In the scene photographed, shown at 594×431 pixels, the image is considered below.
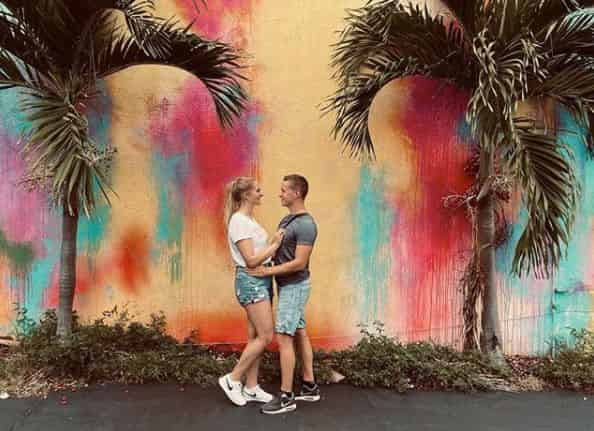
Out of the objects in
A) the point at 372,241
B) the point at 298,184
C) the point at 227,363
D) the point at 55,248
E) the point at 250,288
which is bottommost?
the point at 227,363

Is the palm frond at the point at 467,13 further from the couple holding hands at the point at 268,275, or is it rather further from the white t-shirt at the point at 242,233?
the white t-shirt at the point at 242,233

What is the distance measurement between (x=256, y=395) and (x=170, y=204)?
6.45 feet

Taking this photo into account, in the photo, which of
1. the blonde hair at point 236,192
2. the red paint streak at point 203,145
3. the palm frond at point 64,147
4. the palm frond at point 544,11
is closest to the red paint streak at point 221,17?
the red paint streak at point 203,145

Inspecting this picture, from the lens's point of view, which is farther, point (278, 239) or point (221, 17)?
point (221, 17)

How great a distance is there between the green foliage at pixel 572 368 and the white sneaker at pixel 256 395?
2.38 metres

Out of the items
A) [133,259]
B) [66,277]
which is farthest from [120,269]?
[66,277]

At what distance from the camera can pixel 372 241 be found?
15.7 feet

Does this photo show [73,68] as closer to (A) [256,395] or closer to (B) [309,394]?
(A) [256,395]

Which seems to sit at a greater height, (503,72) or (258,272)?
(503,72)

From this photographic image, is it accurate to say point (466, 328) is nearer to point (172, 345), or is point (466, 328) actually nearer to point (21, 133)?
point (172, 345)

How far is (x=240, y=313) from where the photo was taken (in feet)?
15.9

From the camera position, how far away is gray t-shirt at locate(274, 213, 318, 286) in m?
3.63

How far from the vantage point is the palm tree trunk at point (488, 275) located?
14.4 feet

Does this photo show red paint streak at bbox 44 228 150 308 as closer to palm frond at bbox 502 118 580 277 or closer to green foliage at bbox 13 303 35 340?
green foliage at bbox 13 303 35 340
